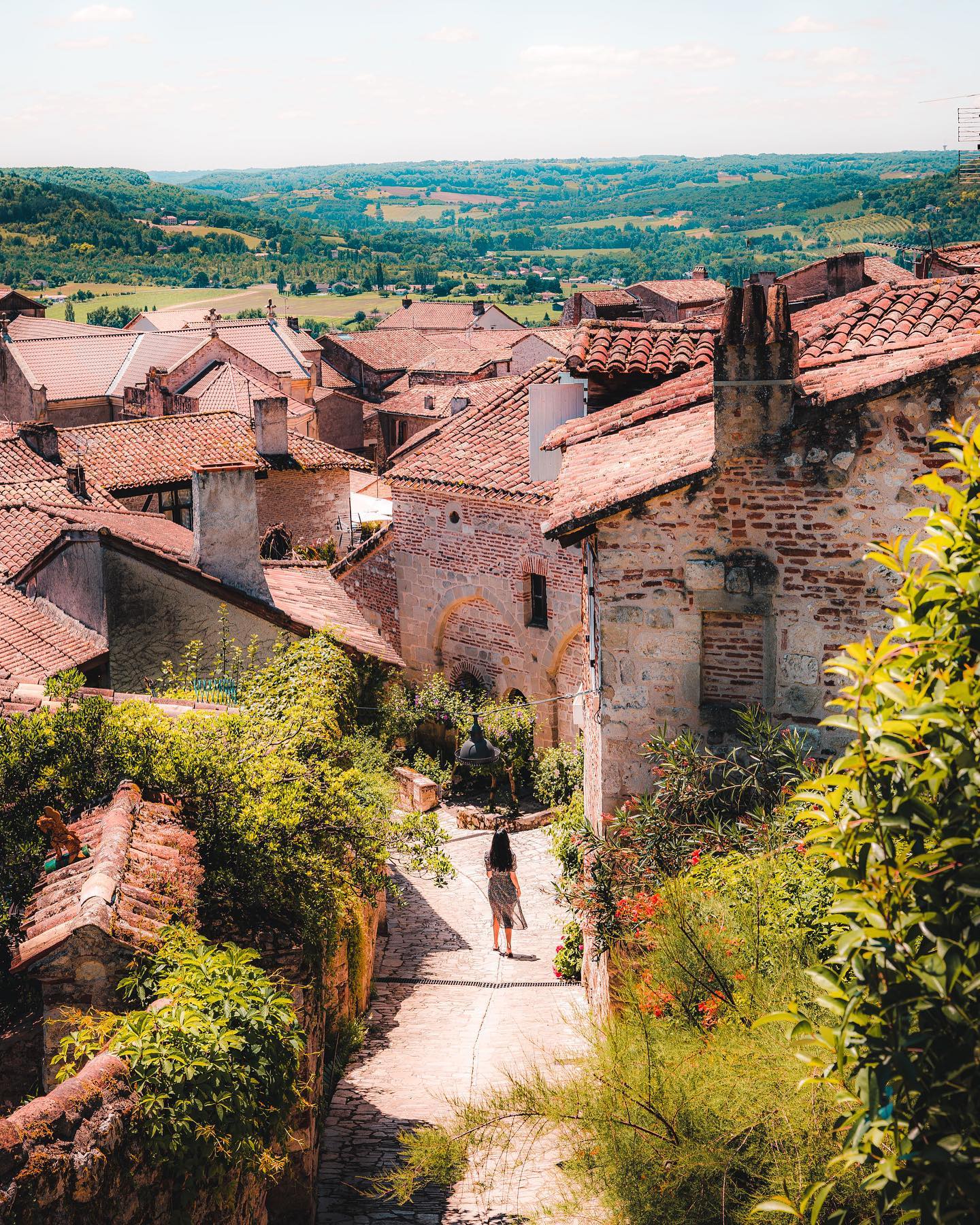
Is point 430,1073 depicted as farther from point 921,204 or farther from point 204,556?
point 921,204

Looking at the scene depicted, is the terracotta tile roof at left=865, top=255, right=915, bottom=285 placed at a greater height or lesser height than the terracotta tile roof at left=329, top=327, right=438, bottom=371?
greater

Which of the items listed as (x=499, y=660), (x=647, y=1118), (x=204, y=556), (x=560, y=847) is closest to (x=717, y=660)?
(x=560, y=847)

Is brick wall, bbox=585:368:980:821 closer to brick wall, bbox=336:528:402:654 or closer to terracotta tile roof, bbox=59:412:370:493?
terracotta tile roof, bbox=59:412:370:493

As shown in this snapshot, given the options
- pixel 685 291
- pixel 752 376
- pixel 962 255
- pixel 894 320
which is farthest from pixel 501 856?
pixel 685 291

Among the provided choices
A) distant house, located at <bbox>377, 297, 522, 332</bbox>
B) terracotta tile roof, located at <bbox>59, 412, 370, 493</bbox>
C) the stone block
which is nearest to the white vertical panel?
the stone block

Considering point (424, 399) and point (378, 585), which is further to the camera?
point (424, 399)

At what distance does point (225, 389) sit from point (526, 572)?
79.6 feet

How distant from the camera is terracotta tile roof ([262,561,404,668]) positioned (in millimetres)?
15641

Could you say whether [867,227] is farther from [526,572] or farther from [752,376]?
[752,376]

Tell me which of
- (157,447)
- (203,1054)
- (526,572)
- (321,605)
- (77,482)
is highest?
(157,447)

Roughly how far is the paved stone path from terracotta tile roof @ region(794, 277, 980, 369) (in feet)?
20.9

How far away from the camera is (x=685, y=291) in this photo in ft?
236

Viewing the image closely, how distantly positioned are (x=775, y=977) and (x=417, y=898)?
10.5m

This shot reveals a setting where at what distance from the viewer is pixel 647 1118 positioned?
6.32 m
